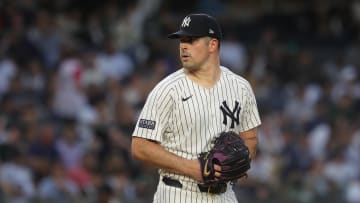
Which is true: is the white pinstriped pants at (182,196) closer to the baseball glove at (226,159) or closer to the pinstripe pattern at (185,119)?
the pinstripe pattern at (185,119)

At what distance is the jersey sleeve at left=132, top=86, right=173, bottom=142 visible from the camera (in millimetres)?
6102

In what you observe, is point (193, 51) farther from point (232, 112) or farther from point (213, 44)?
point (232, 112)

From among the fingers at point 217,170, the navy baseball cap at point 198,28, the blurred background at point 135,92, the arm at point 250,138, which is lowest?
the blurred background at point 135,92

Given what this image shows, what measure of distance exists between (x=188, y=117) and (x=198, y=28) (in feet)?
1.85

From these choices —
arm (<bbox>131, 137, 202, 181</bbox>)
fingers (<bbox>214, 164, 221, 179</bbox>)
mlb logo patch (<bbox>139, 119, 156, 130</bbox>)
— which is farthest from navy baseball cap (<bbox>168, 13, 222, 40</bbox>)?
fingers (<bbox>214, 164, 221, 179</bbox>)

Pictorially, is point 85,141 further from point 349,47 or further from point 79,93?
point 349,47

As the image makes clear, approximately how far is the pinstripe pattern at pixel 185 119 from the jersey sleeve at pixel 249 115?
0.17 m

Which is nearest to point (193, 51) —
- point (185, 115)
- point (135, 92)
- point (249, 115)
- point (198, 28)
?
point (198, 28)

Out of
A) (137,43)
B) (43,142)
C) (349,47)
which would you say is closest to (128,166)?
(43,142)

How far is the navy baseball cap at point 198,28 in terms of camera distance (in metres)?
6.15

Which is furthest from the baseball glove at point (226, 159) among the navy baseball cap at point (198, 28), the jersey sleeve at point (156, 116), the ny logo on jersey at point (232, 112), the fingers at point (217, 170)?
the navy baseball cap at point (198, 28)

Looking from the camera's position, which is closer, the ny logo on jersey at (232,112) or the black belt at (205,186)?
the black belt at (205,186)

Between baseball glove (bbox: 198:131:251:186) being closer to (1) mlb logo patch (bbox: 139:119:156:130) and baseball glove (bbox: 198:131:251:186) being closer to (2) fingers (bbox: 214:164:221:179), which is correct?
(2) fingers (bbox: 214:164:221:179)

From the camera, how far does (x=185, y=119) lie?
6.15 metres
